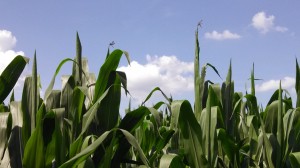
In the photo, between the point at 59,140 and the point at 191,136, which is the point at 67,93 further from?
the point at 191,136

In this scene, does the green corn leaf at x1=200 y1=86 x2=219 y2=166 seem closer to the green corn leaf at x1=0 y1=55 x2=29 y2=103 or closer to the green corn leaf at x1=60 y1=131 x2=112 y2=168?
the green corn leaf at x1=60 y1=131 x2=112 y2=168

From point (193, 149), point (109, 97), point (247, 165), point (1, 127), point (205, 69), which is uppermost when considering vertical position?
point (205, 69)

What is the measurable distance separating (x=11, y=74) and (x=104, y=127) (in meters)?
0.43

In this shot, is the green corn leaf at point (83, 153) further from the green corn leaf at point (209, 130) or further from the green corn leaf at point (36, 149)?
the green corn leaf at point (209, 130)

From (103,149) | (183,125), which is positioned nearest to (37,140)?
(103,149)

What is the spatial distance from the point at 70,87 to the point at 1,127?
318 millimetres

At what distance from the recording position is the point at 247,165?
207 cm

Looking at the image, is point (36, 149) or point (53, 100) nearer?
point (36, 149)

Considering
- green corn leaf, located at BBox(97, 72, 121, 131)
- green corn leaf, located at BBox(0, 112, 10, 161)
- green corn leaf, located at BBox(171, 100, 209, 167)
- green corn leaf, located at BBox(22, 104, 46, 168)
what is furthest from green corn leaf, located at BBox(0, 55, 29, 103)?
green corn leaf, located at BBox(171, 100, 209, 167)

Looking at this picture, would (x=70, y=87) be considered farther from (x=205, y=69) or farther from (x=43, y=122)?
(x=205, y=69)

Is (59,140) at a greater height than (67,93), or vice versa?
(67,93)

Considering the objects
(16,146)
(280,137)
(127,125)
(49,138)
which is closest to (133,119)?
(127,125)

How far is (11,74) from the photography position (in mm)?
1631

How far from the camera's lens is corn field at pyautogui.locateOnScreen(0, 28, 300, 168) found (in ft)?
4.93
